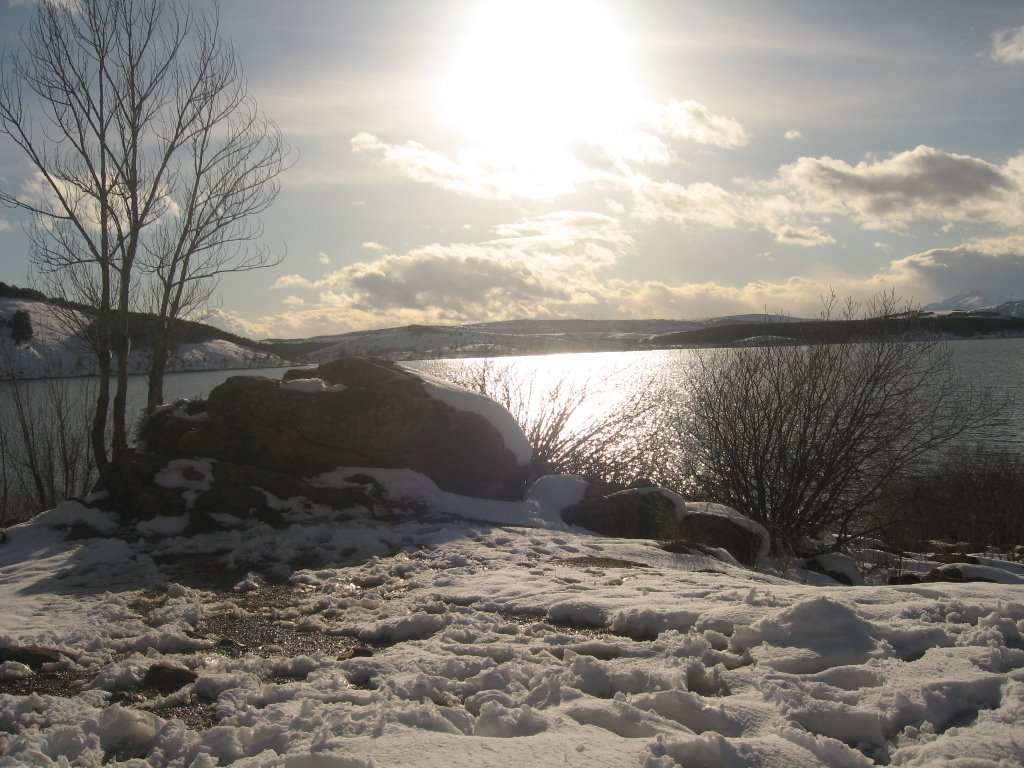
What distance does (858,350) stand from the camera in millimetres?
13336

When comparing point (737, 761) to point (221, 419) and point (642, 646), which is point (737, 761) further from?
point (221, 419)

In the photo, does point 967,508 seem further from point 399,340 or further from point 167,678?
point 399,340

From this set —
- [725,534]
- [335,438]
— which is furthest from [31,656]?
[725,534]

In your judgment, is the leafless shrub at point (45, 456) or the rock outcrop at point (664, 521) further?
the leafless shrub at point (45, 456)

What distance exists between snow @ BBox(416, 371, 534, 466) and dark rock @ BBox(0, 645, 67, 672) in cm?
616

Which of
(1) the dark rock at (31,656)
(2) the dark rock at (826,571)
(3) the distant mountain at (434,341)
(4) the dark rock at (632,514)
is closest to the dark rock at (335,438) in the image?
(4) the dark rock at (632,514)

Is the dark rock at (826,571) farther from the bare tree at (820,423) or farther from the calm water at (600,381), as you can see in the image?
the calm water at (600,381)

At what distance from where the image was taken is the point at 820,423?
12914 mm

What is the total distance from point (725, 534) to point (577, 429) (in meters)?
4.89

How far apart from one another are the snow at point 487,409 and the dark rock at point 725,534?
8.09ft

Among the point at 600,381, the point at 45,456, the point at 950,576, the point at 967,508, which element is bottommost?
the point at 967,508

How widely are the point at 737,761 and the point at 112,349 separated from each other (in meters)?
12.3

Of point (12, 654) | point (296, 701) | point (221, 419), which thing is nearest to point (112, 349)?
point (221, 419)

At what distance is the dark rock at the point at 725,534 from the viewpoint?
30.7ft
